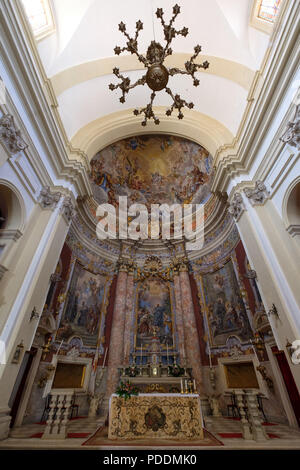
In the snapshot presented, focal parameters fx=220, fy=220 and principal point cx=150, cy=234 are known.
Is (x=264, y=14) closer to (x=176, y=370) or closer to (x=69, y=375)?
(x=176, y=370)

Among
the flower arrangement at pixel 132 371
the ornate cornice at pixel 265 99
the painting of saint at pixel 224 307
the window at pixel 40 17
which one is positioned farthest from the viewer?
the flower arrangement at pixel 132 371

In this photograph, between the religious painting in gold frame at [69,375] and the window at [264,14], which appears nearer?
the window at [264,14]

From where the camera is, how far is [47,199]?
22.5ft

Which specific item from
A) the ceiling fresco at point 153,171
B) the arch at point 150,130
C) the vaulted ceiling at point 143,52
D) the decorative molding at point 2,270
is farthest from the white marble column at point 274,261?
the decorative molding at point 2,270

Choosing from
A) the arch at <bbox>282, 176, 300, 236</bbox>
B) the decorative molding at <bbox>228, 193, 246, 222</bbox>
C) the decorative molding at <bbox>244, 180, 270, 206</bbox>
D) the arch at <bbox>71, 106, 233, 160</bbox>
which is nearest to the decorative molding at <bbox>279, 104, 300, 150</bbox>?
the arch at <bbox>282, 176, 300, 236</bbox>

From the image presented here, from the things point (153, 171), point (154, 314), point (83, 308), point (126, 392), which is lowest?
point (126, 392)

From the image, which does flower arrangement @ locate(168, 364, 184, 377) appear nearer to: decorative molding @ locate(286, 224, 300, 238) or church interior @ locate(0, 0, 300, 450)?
church interior @ locate(0, 0, 300, 450)

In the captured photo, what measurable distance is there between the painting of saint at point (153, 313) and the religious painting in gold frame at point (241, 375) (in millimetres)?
2590

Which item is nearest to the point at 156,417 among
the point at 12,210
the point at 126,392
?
the point at 126,392

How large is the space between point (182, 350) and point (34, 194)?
8204 millimetres

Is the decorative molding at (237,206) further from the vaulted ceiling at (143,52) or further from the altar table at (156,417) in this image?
the altar table at (156,417)

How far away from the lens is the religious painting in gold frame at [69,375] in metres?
7.28

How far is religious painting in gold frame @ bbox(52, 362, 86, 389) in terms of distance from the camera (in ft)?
23.9

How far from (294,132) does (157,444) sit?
23.0ft
